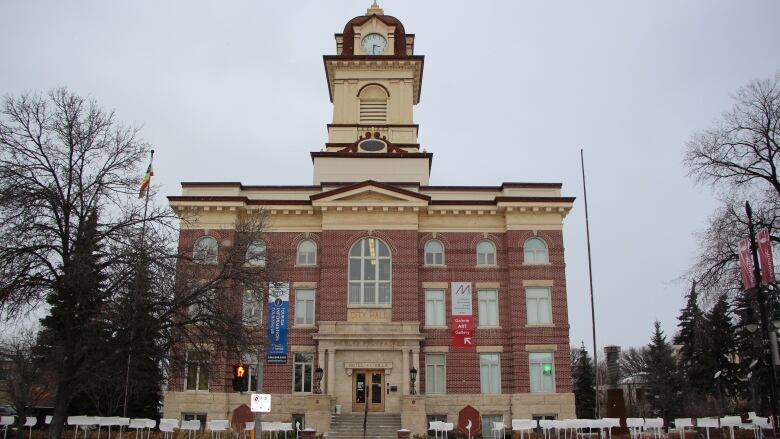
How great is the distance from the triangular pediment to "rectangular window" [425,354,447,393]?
8152 millimetres

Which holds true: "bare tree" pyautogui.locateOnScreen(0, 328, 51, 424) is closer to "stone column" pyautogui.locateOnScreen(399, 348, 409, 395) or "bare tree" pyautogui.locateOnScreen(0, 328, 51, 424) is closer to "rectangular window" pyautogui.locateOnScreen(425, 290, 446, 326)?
"stone column" pyautogui.locateOnScreen(399, 348, 409, 395)

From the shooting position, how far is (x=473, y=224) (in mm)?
38781

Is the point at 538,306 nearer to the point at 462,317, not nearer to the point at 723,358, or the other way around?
the point at 462,317

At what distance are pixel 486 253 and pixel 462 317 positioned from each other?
152 inches

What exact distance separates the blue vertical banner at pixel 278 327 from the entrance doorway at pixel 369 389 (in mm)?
3873

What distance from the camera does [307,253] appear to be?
38.3 meters

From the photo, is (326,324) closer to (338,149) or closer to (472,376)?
(472,376)

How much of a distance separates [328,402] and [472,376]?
7.75 metres

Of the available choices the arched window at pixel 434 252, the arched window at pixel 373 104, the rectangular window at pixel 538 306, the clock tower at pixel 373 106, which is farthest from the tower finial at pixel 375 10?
the rectangular window at pixel 538 306

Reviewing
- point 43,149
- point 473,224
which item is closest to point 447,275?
point 473,224

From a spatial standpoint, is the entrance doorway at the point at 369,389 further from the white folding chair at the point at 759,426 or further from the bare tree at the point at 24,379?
the white folding chair at the point at 759,426

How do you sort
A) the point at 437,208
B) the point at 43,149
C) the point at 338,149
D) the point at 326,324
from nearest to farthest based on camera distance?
the point at 43,149, the point at 326,324, the point at 437,208, the point at 338,149

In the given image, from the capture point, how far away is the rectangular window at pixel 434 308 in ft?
123

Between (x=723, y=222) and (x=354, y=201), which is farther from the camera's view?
(x=354, y=201)
